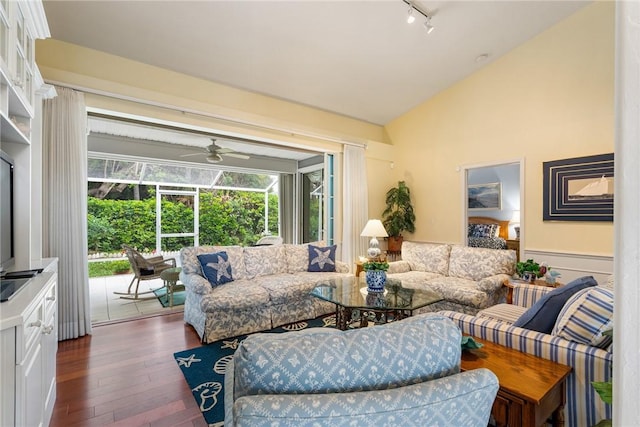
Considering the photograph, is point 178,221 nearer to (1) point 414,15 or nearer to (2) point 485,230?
(1) point 414,15

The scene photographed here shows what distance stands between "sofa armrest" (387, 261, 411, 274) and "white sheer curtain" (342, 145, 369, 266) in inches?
39.4

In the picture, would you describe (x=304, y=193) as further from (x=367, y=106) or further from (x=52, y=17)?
(x=52, y=17)

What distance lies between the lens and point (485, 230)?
5828 mm

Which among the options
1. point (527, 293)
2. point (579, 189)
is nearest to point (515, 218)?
point (579, 189)

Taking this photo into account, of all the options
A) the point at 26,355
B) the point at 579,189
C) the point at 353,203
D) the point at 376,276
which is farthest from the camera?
the point at 353,203

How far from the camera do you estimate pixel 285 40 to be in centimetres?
345

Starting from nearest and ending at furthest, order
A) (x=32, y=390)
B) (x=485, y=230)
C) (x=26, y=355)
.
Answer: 1. (x=26, y=355)
2. (x=32, y=390)
3. (x=485, y=230)

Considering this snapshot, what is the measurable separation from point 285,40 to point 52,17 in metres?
2.18

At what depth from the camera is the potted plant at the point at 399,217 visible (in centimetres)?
539

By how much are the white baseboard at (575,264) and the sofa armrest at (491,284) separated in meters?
0.97

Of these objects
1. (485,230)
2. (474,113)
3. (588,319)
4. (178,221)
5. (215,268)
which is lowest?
(215,268)

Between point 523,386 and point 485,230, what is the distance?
5.17m

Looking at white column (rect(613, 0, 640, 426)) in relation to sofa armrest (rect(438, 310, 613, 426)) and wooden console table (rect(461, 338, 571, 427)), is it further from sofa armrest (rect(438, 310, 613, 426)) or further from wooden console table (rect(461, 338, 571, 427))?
sofa armrest (rect(438, 310, 613, 426))

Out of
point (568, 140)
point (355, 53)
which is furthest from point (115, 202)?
point (568, 140)
